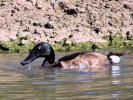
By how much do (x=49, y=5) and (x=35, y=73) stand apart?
6.54m

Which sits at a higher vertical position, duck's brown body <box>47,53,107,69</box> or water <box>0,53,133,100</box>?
duck's brown body <box>47,53,107,69</box>

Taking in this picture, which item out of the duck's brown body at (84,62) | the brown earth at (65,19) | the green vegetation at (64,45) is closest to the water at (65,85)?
the duck's brown body at (84,62)

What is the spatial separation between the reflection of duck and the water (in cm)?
61

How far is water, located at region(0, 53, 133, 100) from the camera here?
4.99 m

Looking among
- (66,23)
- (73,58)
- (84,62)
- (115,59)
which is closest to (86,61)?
(84,62)

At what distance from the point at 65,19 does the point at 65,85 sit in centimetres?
761

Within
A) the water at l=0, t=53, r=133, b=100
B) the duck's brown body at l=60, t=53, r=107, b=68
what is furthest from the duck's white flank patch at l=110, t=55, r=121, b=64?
the water at l=0, t=53, r=133, b=100

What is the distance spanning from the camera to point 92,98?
4.80m

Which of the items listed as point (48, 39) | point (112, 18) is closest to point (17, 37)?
point (48, 39)

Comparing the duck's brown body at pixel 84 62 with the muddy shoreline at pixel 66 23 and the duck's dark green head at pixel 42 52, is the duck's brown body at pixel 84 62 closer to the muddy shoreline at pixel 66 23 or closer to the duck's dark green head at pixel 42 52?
the duck's dark green head at pixel 42 52

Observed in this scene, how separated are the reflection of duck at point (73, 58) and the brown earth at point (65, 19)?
134 inches

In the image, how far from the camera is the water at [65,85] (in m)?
4.99

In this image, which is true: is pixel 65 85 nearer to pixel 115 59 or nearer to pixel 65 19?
pixel 115 59

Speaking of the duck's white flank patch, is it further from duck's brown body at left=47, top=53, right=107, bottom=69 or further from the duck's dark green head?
the duck's dark green head
